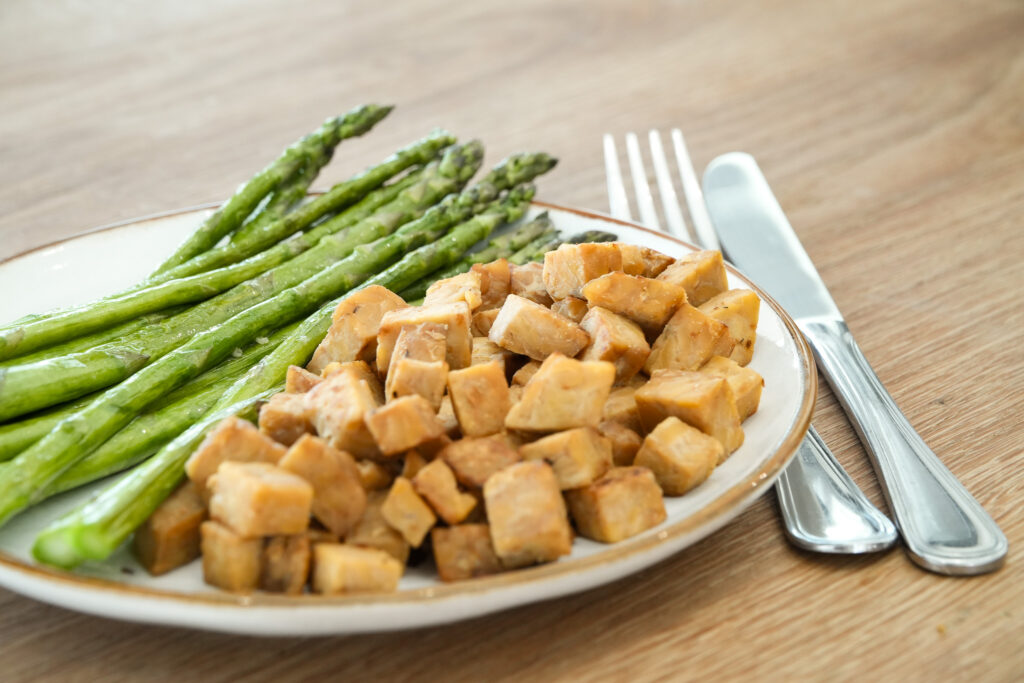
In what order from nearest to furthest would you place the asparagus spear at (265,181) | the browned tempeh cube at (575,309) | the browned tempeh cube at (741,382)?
the browned tempeh cube at (741,382), the browned tempeh cube at (575,309), the asparagus spear at (265,181)

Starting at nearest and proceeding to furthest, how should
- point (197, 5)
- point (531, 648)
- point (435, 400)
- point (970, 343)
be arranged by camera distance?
point (531, 648), point (435, 400), point (970, 343), point (197, 5)

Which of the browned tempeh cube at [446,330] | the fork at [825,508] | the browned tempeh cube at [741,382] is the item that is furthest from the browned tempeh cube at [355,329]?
the fork at [825,508]

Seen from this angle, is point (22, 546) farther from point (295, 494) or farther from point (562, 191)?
point (562, 191)

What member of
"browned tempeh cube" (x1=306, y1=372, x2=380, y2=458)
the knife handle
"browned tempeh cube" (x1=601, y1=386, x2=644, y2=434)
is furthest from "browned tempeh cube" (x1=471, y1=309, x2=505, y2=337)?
the knife handle

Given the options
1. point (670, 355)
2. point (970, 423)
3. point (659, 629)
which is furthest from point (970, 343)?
point (659, 629)

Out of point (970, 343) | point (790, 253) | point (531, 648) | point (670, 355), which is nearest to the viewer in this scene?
point (531, 648)

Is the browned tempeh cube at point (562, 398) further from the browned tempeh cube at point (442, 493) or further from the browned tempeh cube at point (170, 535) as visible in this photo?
the browned tempeh cube at point (170, 535)

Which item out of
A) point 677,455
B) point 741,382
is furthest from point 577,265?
point 677,455
